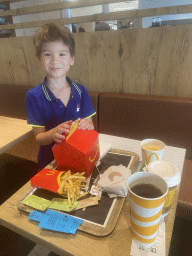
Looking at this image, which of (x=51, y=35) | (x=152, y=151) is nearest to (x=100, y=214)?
(x=152, y=151)

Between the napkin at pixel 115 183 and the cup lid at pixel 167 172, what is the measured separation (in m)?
0.13

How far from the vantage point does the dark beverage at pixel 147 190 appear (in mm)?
587

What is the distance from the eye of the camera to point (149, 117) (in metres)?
1.78

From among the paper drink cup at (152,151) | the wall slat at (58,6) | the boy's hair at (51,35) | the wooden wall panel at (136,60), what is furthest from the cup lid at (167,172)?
the wall slat at (58,6)

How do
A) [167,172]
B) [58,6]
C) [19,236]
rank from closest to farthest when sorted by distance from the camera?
1. [167,172]
2. [19,236]
3. [58,6]

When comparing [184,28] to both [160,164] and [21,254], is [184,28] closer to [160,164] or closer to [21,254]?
[160,164]

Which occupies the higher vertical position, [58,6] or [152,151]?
[58,6]

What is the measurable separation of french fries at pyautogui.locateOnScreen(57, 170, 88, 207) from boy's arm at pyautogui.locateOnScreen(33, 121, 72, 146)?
194 mm

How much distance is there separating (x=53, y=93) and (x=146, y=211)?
0.99 metres

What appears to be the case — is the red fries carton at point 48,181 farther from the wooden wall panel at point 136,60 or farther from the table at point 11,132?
the wooden wall panel at point 136,60

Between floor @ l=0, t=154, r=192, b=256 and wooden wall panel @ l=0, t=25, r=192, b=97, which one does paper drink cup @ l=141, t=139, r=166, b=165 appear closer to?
floor @ l=0, t=154, r=192, b=256

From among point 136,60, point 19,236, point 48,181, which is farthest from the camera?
point 136,60

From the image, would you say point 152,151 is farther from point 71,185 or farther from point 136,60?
point 136,60

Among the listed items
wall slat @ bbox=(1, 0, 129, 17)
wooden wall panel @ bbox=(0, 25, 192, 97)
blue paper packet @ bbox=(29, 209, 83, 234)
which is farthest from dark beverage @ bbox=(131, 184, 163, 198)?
wall slat @ bbox=(1, 0, 129, 17)
